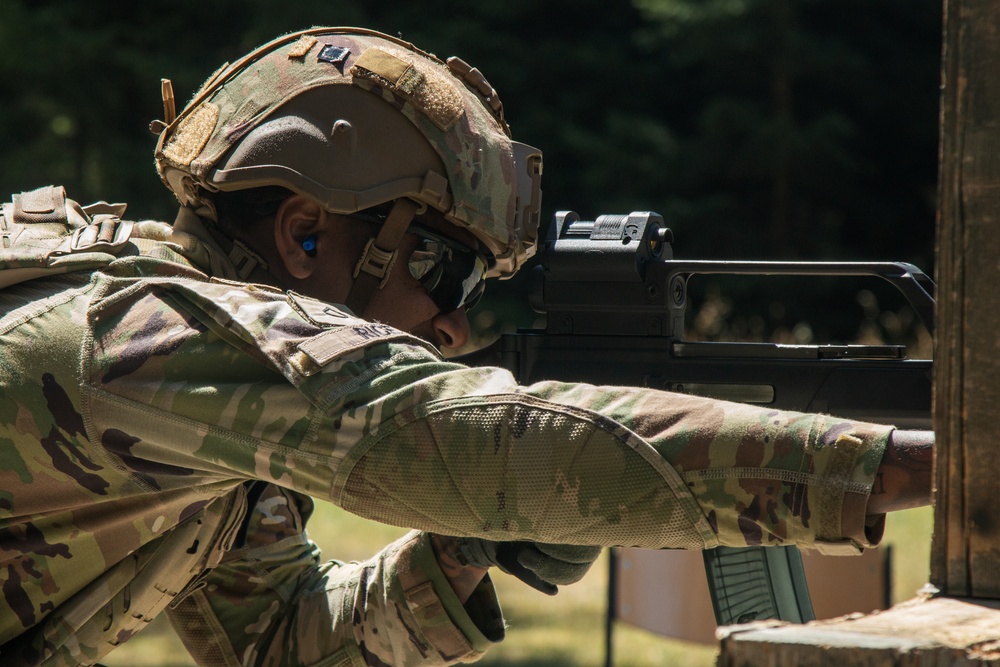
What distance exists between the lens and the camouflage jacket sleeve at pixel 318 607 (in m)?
2.71

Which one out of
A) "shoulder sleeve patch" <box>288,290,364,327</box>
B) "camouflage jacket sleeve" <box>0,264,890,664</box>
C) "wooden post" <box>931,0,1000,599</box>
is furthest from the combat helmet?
"wooden post" <box>931,0,1000,599</box>

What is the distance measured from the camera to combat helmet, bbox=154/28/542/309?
2428 mm

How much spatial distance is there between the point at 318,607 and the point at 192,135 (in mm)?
1172

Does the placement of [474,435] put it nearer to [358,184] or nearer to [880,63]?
[358,184]

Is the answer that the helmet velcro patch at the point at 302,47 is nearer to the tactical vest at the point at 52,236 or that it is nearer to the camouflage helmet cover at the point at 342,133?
the camouflage helmet cover at the point at 342,133

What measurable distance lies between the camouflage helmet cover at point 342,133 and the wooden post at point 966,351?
142 centimetres

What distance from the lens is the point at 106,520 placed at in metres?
2.17

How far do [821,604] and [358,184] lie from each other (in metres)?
2.39

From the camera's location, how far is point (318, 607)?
289cm

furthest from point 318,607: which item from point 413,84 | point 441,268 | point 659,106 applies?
point 659,106

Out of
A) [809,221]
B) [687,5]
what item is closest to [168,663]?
[687,5]

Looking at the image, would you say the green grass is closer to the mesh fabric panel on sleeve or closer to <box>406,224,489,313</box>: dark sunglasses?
<box>406,224,489,313</box>: dark sunglasses

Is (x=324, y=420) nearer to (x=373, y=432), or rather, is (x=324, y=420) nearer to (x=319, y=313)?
(x=373, y=432)

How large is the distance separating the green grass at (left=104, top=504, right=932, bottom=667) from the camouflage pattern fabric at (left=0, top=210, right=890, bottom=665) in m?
3.34
